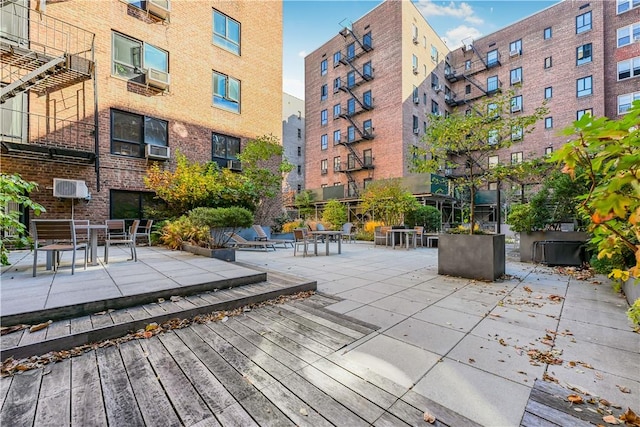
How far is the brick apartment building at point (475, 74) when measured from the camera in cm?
1855

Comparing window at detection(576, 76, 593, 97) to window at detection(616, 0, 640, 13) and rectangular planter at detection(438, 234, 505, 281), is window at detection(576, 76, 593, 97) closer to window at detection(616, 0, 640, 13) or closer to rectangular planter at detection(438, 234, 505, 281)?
window at detection(616, 0, 640, 13)

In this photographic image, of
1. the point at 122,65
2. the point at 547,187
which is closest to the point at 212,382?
the point at 547,187

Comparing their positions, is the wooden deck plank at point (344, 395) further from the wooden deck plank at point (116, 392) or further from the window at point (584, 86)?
the window at point (584, 86)

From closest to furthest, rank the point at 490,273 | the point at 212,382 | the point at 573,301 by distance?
1. the point at 212,382
2. the point at 573,301
3. the point at 490,273

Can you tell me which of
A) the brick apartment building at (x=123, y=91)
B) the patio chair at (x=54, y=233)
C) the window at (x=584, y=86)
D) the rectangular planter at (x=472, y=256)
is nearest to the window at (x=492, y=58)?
the window at (x=584, y=86)

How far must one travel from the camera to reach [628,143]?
108 centimetres

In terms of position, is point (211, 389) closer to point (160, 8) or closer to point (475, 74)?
point (160, 8)

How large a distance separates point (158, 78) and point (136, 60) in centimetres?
90

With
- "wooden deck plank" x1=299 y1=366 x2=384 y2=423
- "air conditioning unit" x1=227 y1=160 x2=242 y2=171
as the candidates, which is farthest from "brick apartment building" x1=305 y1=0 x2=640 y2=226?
"wooden deck plank" x1=299 y1=366 x2=384 y2=423

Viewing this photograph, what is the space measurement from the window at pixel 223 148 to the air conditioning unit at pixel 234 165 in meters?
0.16

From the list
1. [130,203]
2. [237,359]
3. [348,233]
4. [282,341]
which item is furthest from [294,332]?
[348,233]

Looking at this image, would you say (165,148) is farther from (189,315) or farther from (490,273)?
(490,273)

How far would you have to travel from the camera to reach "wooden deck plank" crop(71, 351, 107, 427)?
1576mm

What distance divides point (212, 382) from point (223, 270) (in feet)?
9.26
